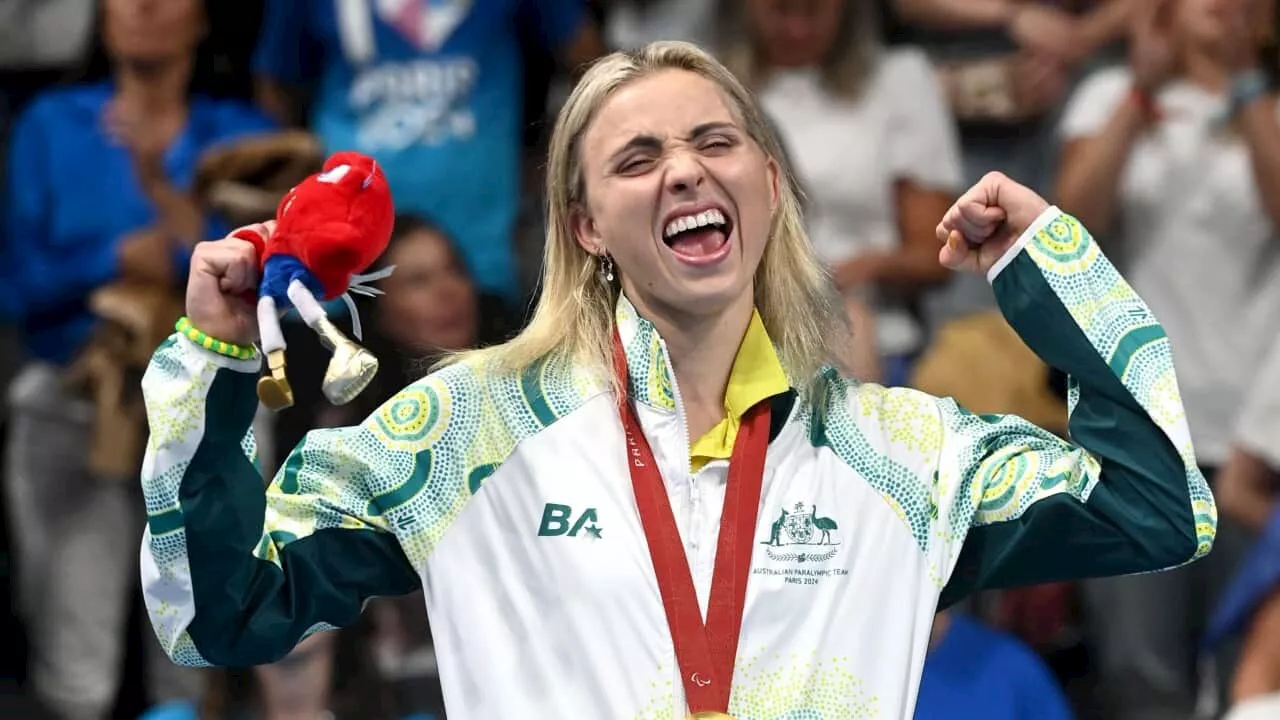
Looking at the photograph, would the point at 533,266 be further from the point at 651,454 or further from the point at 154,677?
the point at 651,454

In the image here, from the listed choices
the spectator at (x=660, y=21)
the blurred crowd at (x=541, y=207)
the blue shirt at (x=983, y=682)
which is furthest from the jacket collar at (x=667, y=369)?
the spectator at (x=660, y=21)

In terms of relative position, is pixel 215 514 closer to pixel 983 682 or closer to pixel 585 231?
pixel 585 231

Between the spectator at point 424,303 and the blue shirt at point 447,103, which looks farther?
the blue shirt at point 447,103

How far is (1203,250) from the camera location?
453cm

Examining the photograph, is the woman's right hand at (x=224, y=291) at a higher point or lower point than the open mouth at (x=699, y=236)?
lower

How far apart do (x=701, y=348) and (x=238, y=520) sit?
2.06ft

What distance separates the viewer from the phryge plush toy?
205 centimetres

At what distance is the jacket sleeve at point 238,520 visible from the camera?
210 centimetres

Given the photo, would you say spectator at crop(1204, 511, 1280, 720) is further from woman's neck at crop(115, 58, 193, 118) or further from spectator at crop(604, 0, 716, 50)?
woman's neck at crop(115, 58, 193, 118)

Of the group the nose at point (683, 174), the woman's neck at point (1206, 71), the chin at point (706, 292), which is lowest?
the chin at point (706, 292)

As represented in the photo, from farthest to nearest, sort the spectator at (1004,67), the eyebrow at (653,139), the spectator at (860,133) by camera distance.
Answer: the spectator at (1004,67) → the spectator at (860,133) → the eyebrow at (653,139)

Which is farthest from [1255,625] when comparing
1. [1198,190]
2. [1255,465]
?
[1198,190]

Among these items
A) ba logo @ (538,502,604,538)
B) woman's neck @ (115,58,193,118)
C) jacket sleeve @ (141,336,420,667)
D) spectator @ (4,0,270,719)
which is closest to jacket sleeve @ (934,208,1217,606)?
ba logo @ (538,502,604,538)

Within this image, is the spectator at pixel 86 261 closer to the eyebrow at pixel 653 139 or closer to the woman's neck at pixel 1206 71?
the woman's neck at pixel 1206 71
